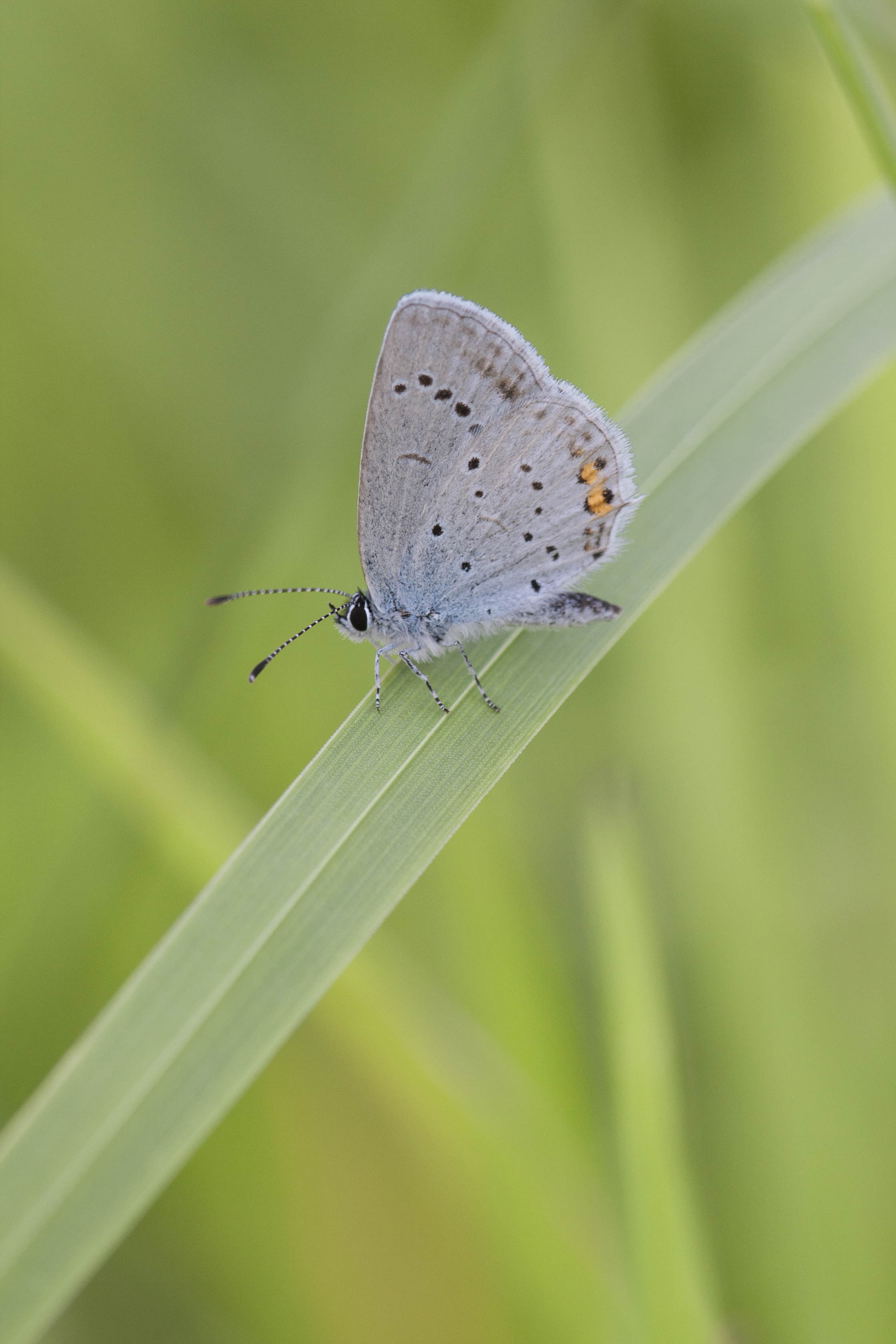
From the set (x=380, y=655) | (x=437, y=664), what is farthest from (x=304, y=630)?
(x=437, y=664)

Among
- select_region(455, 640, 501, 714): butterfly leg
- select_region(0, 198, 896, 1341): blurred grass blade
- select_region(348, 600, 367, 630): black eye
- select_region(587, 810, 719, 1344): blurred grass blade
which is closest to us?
select_region(0, 198, 896, 1341): blurred grass blade

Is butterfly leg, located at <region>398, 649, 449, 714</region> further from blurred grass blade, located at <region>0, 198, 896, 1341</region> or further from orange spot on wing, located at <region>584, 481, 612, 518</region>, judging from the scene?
orange spot on wing, located at <region>584, 481, 612, 518</region>

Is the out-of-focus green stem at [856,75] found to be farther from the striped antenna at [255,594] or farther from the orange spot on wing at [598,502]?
the striped antenna at [255,594]

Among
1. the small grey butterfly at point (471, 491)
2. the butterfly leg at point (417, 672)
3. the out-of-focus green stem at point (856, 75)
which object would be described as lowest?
the butterfly leg at point (417, 672)

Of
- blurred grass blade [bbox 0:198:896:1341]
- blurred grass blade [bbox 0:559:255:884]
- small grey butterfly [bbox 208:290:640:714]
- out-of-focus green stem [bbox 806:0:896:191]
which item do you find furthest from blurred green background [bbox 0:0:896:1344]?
out-of-focus green stem [bbox 806:0:896:191]

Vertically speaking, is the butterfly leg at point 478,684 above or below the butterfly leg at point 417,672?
above

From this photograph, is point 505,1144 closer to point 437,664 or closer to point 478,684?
point 478,684

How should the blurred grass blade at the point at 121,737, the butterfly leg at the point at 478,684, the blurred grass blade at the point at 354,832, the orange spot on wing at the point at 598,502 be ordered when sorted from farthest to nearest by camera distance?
the blurred grass blade at the point at 121,737 < the orange spot on wing at the point at 598,502 < the butterfly leg at the point at 478,684 < the blurred grass blade at the point at 354,832

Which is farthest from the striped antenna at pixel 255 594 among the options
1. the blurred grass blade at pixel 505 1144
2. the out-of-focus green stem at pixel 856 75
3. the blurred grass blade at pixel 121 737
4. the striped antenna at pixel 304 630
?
the out-of-focus green stem at pixel 856 75
